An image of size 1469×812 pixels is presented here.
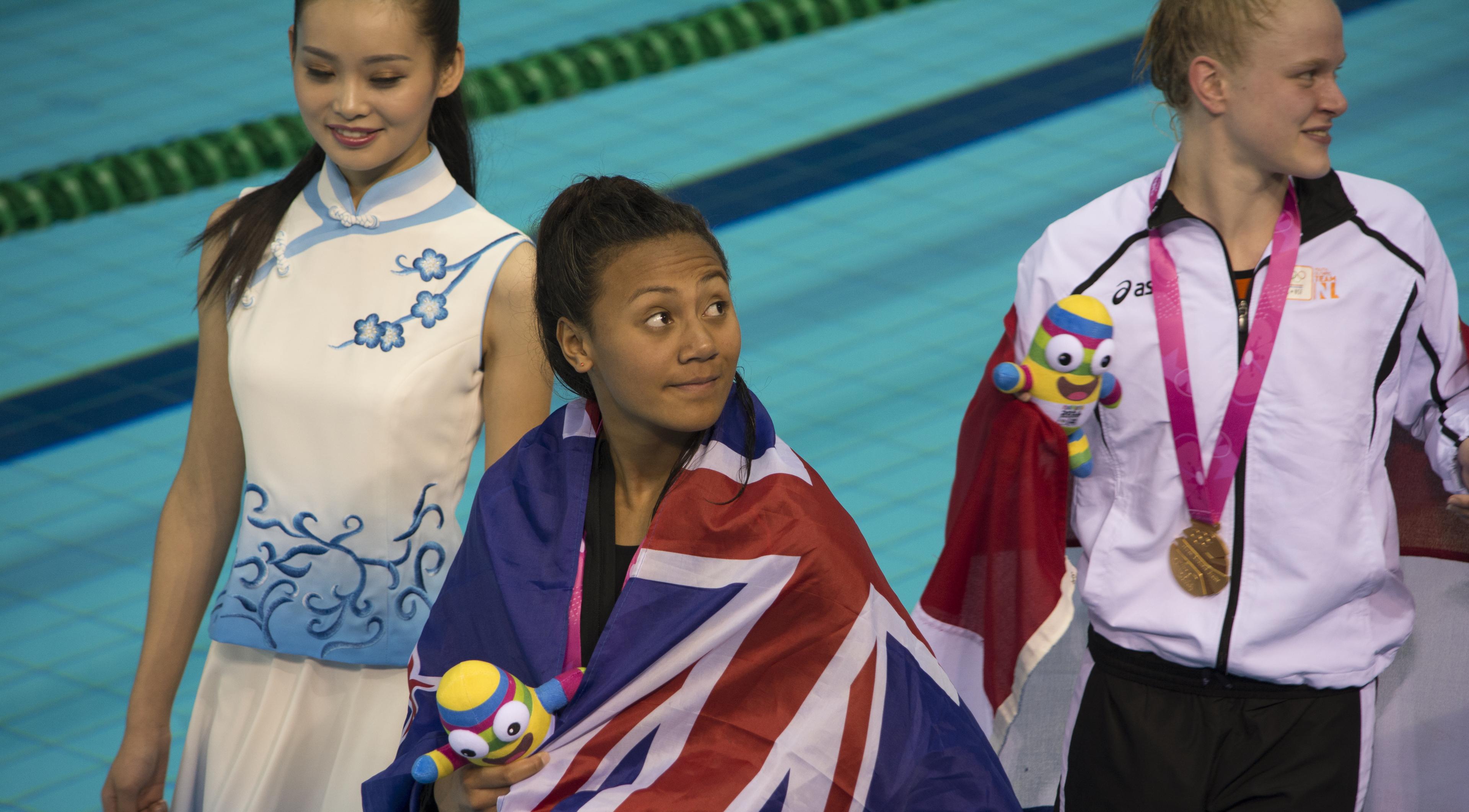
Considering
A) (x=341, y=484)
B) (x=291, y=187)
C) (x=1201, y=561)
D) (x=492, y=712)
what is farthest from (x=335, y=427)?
(x=1201, y=561)

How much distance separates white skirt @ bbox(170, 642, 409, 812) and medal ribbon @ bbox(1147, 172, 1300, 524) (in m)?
1.16

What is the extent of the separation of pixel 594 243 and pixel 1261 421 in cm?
98

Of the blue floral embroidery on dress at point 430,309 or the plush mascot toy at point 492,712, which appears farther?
the blue floral embroidery on dress at point 430,309

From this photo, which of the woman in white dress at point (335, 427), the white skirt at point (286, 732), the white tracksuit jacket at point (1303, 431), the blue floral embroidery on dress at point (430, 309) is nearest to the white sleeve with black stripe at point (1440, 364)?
the white tracksuit jacket at point (1303, 431)

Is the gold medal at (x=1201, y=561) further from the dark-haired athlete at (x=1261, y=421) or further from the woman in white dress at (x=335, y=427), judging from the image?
the woman in white dress at (x=335, y=427)

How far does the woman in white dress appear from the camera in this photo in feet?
7.11

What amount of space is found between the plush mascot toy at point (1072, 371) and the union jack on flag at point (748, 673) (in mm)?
469

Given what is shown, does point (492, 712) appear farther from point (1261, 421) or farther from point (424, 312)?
point (1261, 421)

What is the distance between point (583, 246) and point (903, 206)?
3.83 meters

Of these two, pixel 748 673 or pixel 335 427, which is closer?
pixel 748 673

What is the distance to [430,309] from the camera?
2.19 m

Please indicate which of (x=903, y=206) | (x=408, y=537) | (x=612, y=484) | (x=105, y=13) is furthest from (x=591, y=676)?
(x=105, y=13)

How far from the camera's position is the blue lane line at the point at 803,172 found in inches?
186

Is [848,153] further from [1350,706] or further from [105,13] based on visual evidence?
[1350,706]
